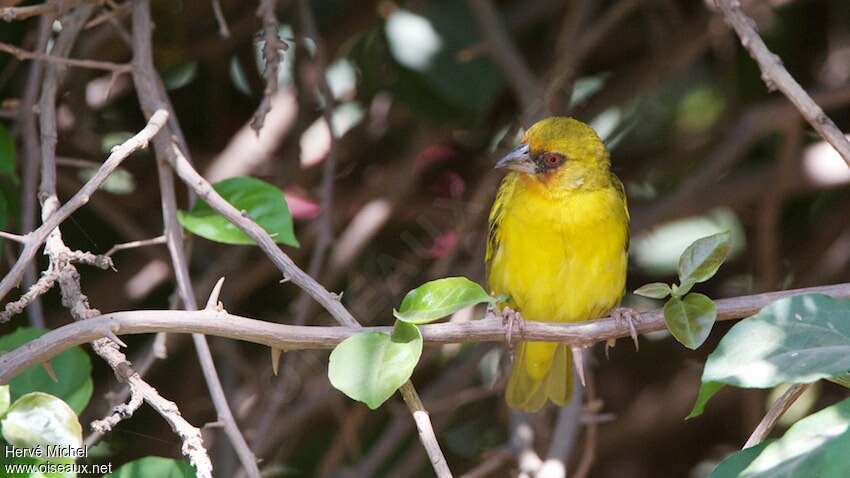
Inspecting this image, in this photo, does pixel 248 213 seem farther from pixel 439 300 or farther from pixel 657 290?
pixel 657 290

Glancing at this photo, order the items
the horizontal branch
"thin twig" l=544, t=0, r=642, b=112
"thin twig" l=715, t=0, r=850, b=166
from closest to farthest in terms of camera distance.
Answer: the horizontal branch, "thin twig" l=715, t=0, r=850, b=166, "thin twig" l=544, t=0, r=642, b=112

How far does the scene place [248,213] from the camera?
2.40m

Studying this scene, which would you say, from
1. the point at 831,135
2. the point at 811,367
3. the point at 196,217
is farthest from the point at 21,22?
the point at 811,367

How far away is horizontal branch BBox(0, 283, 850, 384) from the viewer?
174cm

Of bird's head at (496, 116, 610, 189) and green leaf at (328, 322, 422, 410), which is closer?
green leaf at (328, 322, 422, 410)

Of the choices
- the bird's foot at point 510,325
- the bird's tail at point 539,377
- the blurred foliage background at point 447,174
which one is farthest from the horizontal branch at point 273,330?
the blurred foliage background at point 447,174

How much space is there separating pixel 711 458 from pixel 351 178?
5.61 ft

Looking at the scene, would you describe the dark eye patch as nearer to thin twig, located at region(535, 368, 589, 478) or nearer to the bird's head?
the bird's head

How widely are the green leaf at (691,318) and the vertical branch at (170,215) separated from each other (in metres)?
0.77

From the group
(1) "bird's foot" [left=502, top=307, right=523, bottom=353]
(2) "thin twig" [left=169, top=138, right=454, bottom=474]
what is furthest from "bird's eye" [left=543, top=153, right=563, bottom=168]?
(2) "thin twig" [left=169, top=138, right=454, bottom=474]

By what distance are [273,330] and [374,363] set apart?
17 centimetres

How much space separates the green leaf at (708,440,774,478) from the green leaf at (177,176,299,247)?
98 centimetres

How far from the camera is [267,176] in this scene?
12.6 feet

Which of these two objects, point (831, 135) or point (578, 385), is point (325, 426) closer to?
point (578, 385)
